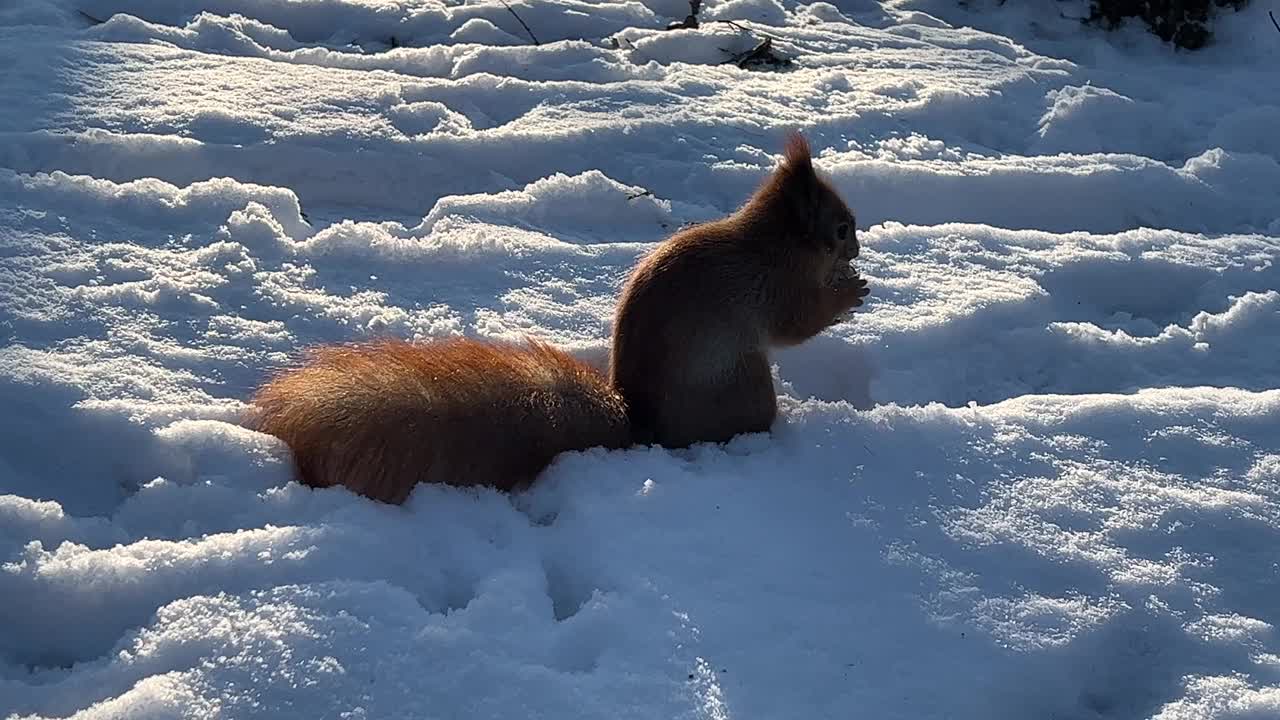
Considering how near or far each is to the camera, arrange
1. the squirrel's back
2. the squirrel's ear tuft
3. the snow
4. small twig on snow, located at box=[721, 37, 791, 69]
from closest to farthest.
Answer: the snow
the squirrel's back
the squirrel's ear tuft
small twig on snow, located at box=[721, 37, 791, 69]

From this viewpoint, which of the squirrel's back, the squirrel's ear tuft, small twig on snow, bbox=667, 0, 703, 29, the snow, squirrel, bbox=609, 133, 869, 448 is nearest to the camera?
the snow

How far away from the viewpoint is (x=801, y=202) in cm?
340

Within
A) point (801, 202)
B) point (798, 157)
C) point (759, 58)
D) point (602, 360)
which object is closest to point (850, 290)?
point (801, 202)

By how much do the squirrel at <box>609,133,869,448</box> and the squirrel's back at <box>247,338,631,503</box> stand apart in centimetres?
13

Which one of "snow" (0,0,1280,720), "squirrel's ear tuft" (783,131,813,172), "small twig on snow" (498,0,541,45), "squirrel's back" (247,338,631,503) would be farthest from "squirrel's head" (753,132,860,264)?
"small twig on snow" (498,0,541,45)

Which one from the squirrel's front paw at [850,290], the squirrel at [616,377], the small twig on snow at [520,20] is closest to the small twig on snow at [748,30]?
the small twig on snow at [520,20]

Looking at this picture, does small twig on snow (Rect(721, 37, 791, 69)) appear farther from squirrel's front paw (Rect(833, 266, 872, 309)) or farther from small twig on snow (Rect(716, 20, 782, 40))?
squirrel's front paw (Rect(833, 266, 872, 309))

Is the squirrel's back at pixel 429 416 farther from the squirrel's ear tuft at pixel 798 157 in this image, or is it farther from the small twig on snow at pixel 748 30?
the small twig on snow at pixel 748 30

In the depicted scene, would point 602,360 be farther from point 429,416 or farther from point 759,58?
point 759,58

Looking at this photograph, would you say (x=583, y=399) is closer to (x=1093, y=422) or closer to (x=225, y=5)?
(x=1093, y=422)

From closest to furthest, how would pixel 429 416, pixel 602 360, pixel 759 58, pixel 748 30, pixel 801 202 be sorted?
pixel 429 416 → pixel 801 202 → pixel 602 360 → pixel 759 58 → pixel 748 30

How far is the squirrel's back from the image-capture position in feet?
9.00

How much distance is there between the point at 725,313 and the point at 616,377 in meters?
0.31

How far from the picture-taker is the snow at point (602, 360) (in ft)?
7.84
